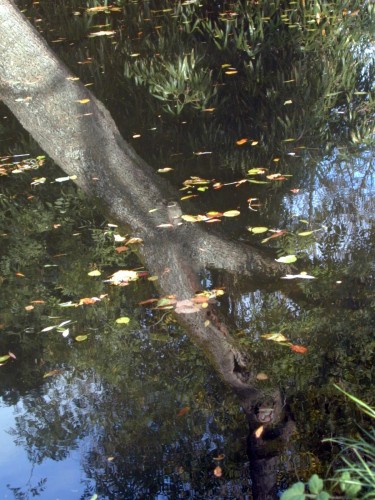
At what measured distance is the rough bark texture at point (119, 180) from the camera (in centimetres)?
384

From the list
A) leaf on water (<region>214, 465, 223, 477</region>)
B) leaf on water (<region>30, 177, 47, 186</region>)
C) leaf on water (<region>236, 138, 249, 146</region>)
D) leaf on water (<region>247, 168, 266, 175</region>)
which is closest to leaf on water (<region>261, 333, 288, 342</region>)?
leaf on water (<region>214, 465, 223, 477</region>)

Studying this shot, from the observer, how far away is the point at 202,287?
14.3ft

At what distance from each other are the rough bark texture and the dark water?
10 cm

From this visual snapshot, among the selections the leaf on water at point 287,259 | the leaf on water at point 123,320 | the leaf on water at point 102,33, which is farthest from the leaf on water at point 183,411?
the leaf on water at point 102,33

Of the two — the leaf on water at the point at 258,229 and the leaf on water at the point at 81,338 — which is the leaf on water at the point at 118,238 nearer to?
the leaf on water at the point at 258,229

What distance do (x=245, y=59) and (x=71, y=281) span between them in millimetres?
4247

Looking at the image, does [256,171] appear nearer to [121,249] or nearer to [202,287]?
[121,249]

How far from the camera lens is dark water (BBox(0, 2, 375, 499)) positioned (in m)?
3.11

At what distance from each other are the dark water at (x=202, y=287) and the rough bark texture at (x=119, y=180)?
0.10m

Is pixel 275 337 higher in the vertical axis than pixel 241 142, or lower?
lower

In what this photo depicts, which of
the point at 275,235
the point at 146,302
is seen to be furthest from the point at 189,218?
the point at 146,302

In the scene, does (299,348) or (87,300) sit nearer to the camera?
(299,348)

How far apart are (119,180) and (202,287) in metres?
1.89

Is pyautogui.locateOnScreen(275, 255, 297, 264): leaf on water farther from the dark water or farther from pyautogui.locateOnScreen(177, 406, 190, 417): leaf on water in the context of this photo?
pyautogui.locateOnScreen(177, 406, 190, 417): leaf on water
